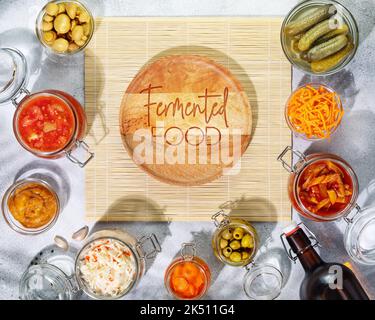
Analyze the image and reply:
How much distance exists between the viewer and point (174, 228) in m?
1.70

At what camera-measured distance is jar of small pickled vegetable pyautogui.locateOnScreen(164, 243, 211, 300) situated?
1612 millimetres

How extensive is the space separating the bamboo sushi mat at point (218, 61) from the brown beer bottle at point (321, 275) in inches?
4.9

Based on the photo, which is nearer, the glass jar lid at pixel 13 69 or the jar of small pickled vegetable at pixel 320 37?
the jar of small pickled vegetable at pixel 320 37

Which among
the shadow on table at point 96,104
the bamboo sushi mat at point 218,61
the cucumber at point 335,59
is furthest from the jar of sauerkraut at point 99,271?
the cucumber at point 335,59

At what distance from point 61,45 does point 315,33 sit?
77cm

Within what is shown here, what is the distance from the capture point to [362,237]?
166cm

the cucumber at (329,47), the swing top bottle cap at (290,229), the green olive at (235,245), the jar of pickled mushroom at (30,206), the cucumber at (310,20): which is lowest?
the green olive at (235,245)

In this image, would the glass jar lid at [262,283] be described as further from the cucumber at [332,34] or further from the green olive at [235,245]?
the cucumber at [332,34]

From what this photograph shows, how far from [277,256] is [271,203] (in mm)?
174

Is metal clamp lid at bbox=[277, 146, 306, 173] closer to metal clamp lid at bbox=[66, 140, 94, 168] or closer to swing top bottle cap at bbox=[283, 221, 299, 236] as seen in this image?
swing top bottle cap at bbox=[283, 221, 299, 236]

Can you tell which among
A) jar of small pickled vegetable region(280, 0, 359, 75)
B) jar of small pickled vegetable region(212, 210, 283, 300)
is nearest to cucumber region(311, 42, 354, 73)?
jar of small pickled vegetable region(280, 0, 359, 75)

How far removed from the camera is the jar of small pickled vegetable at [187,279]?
1612mm

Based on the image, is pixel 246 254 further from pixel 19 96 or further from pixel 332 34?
pixel 19 96
